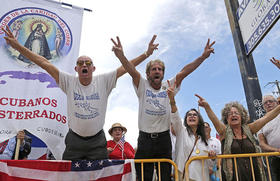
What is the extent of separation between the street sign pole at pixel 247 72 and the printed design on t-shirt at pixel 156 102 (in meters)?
2.09

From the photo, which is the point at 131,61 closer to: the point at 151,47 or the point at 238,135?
the point at 151,47

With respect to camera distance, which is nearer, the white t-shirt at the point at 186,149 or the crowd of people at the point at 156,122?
the crowd of people at the point at 156,122

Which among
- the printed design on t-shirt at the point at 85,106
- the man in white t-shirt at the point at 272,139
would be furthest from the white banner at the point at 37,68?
the man in white t-shirt at the point at 272,139

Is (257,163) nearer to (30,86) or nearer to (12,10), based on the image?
(30,86)

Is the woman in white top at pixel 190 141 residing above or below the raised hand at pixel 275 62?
below

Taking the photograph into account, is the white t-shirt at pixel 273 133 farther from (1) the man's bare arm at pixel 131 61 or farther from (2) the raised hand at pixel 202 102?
(1) the man's bare arm at pixel 131 61

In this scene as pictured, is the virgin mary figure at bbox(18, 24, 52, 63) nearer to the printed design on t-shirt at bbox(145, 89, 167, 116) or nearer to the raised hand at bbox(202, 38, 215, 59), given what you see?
the printed design on t-shirt at bbox(145, 89, 167, 116)

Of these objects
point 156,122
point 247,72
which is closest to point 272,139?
point 247,72

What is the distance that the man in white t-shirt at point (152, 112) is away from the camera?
2822mm

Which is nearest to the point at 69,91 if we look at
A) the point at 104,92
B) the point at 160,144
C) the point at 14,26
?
the point at 104,92

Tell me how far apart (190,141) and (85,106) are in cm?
147

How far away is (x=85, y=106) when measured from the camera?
2.77m

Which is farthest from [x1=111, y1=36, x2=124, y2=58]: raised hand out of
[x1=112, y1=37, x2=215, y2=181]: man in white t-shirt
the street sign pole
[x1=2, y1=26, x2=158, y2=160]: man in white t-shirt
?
the street sign pole

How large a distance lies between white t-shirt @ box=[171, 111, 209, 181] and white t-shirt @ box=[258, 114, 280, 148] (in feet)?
3.32
